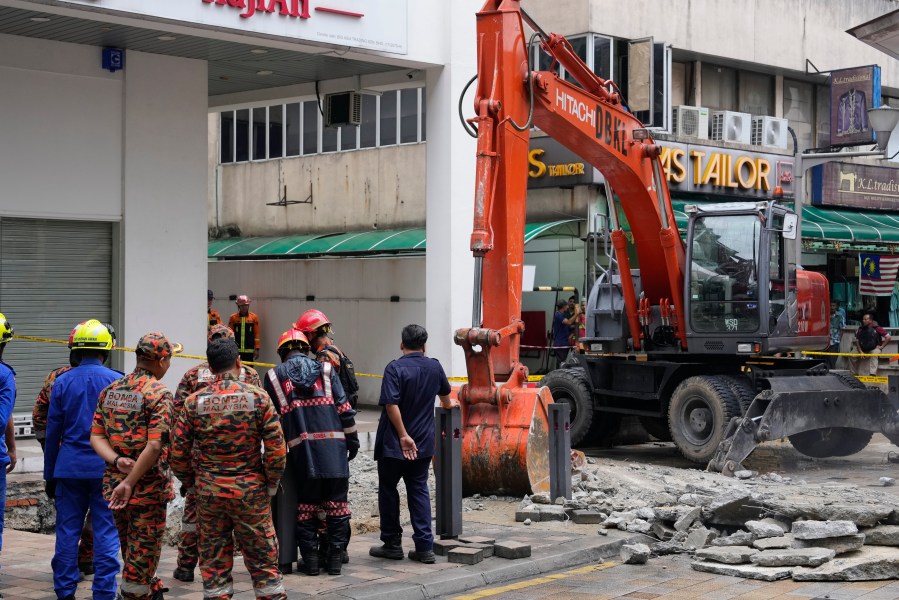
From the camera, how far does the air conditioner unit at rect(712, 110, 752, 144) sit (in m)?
27.9

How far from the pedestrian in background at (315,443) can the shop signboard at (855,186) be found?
2496 centimetres

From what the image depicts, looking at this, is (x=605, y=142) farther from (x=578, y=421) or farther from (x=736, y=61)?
(x=736, y=61)

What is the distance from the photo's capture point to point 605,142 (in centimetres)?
1449

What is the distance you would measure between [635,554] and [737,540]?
884mm

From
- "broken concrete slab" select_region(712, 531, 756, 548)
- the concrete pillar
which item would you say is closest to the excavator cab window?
the concrete pillar

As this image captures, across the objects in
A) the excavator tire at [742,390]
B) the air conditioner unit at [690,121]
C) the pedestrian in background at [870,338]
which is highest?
the air conditioner unit at [690,121]

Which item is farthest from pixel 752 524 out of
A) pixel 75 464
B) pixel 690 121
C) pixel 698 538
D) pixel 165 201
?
pixel 690 121

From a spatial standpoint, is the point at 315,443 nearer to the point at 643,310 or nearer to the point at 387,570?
the point at 387,570

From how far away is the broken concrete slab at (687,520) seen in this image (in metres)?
10.1

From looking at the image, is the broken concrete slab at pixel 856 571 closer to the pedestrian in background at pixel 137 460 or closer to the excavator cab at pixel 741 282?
the pedestrian in background at pixel 137 460

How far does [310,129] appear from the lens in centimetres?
2934

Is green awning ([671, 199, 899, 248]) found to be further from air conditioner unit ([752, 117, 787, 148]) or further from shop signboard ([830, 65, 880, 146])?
shop signboard ([830, 65, 880, 146])

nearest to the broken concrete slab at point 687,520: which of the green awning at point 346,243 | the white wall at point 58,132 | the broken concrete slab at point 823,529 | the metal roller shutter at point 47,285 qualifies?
the broken concrete slab at point 823,529

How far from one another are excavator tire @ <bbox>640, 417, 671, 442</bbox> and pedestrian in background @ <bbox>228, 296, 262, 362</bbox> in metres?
7.50
